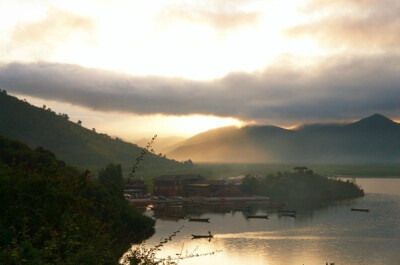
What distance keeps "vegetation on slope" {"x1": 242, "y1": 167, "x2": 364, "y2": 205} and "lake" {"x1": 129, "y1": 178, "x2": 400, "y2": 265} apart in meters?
29.5

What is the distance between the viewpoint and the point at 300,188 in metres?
152

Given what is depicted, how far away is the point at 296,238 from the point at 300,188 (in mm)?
76661

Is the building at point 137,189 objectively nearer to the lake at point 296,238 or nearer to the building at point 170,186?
the building at point 170,186

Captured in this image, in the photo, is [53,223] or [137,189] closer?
[53,223]

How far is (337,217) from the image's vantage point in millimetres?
104000

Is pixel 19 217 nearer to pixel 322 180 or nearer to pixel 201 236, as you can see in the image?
pixel 201 236

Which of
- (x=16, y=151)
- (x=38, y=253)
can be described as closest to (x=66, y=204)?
(x=38, y=253)

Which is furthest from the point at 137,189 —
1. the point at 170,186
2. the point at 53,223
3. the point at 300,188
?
the point at 53,223

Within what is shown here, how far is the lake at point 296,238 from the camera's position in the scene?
204ft

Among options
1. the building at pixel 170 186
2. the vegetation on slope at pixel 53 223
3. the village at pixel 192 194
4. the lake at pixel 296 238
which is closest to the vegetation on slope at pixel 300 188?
the village at pixel 192 194

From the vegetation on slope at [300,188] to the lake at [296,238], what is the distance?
29.5 meters

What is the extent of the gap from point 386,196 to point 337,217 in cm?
5066

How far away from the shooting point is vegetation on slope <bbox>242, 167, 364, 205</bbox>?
14650cm

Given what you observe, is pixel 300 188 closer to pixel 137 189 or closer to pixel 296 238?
pixel 137 189
